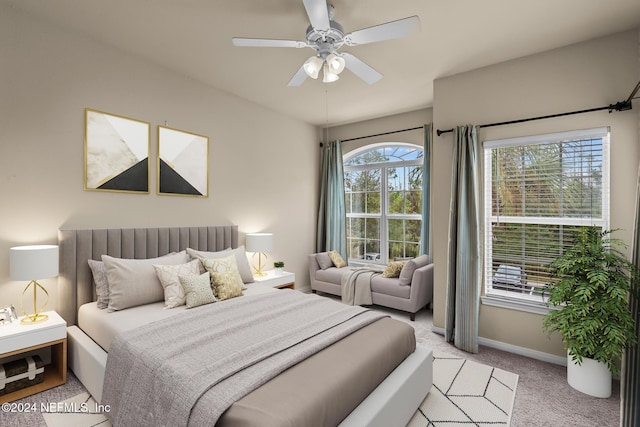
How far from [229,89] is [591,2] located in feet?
11.3

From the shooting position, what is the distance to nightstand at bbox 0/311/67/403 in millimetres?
2102

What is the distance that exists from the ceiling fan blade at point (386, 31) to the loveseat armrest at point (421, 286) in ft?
9.16

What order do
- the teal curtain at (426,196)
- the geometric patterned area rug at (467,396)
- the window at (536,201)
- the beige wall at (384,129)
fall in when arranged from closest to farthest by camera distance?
the geometric patterned area rug at (467,396) → the window at (536,201) → the teal curtain at (426,196) → the beige wall at (384,129)

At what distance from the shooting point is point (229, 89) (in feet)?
12.7

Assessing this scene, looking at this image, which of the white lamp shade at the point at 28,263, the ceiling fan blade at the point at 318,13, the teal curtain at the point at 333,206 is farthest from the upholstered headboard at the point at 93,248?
the ceiling fan blade at the point at 318,13

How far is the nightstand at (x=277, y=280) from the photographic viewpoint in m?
3.84

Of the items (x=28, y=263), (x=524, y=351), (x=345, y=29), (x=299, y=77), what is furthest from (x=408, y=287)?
(x=28, y=263)

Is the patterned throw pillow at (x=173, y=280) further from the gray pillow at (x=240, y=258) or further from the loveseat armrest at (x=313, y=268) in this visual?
the loveseat armrest at (x=313, y=268)

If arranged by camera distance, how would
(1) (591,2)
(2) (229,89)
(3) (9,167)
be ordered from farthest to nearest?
(2) (229,89)
(3) (9,167)
(1) (591,2)

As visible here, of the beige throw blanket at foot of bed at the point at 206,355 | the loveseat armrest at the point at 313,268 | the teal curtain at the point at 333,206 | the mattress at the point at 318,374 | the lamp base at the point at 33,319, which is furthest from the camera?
the teal curtain at the point at 333,206

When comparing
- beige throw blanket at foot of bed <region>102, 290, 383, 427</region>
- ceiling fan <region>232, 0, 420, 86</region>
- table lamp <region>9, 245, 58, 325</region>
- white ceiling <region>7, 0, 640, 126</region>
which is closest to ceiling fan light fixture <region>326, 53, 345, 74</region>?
ceiling fan <region>232, 0, 420, 86</region>

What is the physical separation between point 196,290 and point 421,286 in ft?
8.74

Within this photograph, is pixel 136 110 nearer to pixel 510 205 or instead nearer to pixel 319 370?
pixel 319 370

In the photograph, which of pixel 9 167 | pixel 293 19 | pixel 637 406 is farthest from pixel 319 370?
pixel 9 167
